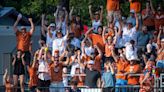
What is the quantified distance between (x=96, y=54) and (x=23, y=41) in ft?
8.46

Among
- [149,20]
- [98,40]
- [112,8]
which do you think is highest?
[112,8]

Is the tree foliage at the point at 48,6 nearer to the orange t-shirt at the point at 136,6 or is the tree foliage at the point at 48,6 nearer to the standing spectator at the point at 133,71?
the orange t-shirt at the point at 136,6

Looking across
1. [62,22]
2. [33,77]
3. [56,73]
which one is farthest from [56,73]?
[62,22]

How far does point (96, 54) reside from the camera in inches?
1081

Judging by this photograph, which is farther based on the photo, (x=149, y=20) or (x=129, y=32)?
(x=149, y=20)

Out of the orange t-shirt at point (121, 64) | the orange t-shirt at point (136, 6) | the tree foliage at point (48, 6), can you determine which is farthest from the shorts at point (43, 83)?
the tree foliage at point (48, 6)

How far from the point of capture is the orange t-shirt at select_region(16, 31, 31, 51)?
28.2m

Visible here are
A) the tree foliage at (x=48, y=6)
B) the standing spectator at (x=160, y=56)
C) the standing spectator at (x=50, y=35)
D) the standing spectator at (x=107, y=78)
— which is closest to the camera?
the standing spectator at (x=107, y=78)

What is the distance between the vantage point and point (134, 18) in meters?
28.8

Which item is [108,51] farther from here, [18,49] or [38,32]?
[38,32]

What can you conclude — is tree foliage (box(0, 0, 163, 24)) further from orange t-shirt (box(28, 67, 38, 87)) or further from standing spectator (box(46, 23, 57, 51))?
orange t-shirt (box(28, 67, 38, 87))

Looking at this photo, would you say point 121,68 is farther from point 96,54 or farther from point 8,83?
point 8,83

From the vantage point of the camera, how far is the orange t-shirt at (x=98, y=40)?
91.3 ft

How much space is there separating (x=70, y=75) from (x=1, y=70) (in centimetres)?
416
